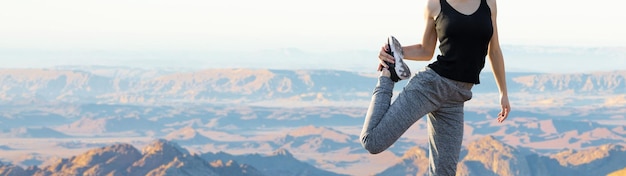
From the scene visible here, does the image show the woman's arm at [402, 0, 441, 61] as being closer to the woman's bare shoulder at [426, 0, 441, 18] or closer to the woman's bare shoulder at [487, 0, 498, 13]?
the woman's bare shoulder at [426, 0, 441, 18]

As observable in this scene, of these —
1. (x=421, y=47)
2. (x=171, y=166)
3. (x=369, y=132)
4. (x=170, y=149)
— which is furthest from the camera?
(x=170, y=149)

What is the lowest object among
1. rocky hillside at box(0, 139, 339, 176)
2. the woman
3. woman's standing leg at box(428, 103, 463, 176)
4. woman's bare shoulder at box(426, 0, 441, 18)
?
rocky hillside at box(0, 139, 339, 176)

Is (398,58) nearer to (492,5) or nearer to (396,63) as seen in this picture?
(396,63)

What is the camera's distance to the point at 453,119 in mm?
8516

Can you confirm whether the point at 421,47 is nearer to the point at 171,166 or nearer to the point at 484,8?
the point at 484,8

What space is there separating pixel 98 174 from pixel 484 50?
583ft

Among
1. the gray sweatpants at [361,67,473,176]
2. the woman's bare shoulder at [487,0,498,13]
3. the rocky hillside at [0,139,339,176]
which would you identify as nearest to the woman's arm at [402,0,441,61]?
the gray sweatpants at [361,67,473,176]

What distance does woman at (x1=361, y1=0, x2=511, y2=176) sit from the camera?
810cm

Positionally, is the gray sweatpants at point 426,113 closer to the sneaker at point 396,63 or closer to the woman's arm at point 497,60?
the sneaker at point 396,63

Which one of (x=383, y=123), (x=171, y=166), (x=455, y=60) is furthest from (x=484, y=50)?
(x=171, y=166)

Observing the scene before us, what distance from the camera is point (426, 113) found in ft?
27.6

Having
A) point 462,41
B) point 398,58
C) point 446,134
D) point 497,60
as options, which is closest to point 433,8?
point 462,41

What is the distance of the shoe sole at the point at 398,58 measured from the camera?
27.5 feet

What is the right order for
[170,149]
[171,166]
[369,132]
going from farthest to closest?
[170,149]
[171,166]
[369,132]
